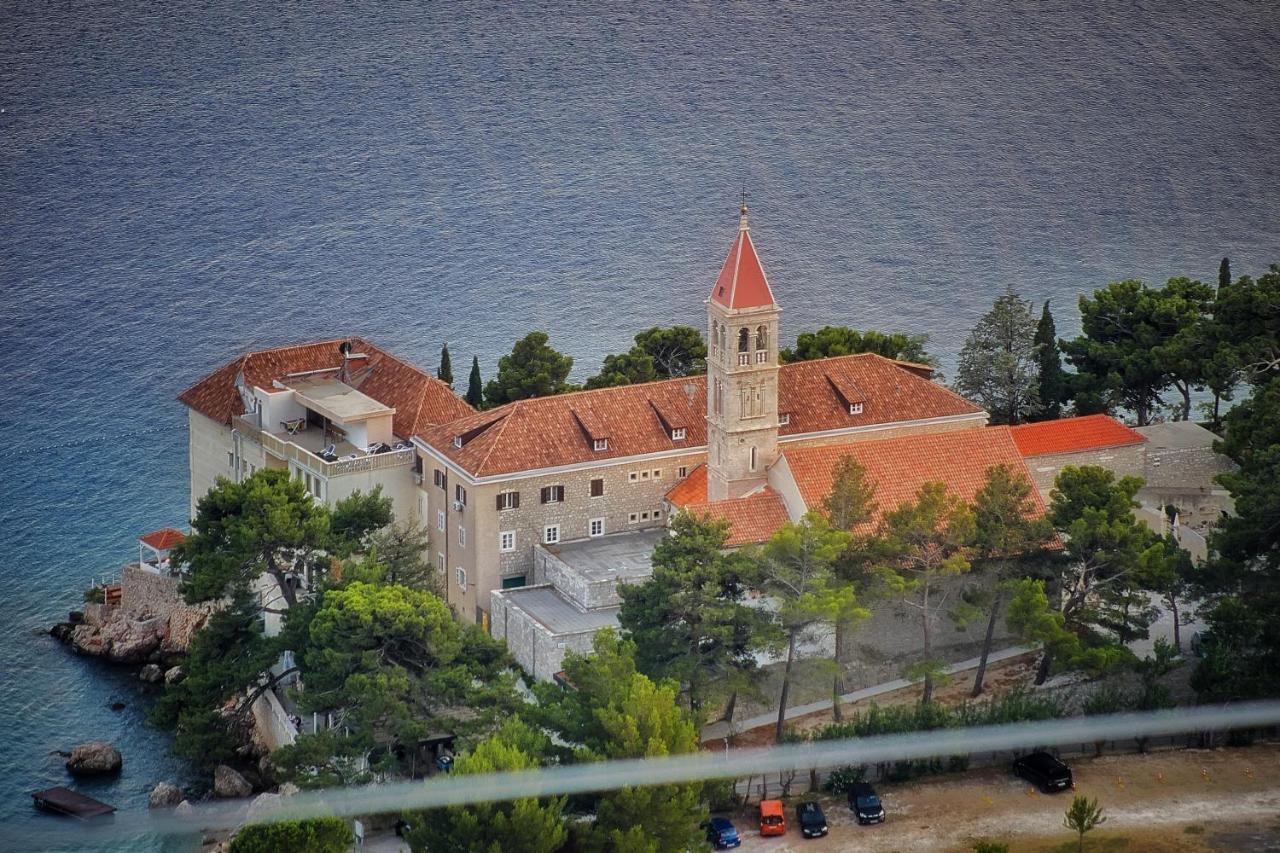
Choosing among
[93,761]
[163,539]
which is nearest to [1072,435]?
[163,539]

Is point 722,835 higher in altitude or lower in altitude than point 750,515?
lower

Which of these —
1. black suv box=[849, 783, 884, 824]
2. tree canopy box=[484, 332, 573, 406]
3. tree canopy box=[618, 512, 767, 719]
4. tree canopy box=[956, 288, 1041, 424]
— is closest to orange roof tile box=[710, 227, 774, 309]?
tree canopy box=[618, 512, 767, 719]

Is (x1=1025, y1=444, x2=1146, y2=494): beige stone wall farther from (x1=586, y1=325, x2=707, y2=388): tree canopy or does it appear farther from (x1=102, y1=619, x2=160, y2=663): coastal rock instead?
(x1=102, y1=619, x2=160, y2=663): coastal rock

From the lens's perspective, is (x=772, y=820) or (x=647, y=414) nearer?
(x=772, y=820)

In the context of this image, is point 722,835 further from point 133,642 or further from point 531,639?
point 133,642

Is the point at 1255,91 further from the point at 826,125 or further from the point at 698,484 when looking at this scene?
the point at 698,484

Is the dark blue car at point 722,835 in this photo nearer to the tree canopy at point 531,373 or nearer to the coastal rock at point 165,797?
the coastal rock at point 165,797

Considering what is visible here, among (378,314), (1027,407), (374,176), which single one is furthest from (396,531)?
(374,176)
